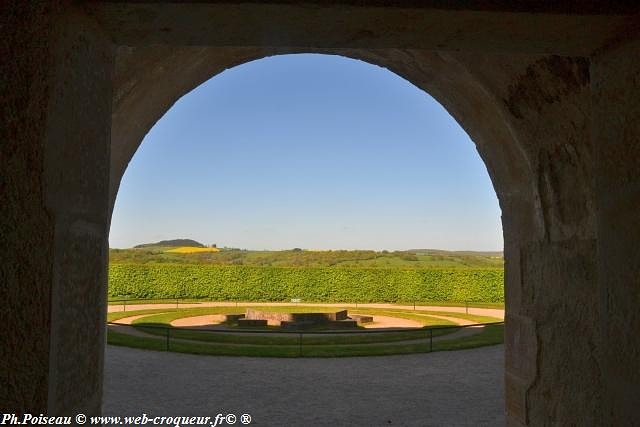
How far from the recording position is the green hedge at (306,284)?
Result: 2994 centimetres

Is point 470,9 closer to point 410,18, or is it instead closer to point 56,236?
point 410,18

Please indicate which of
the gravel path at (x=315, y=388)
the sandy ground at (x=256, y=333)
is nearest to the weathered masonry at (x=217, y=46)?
the gravel path at (x=315, y=388)

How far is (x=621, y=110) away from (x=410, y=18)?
2.28 feet

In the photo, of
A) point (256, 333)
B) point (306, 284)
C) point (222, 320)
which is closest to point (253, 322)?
point (222, 320)

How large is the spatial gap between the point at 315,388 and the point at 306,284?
2137 cm

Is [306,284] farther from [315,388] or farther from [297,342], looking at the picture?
[315,388]

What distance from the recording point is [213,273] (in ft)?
98.9

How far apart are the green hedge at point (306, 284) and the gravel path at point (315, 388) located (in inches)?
702

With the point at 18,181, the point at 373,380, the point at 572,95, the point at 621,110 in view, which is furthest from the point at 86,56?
the point at 373,380

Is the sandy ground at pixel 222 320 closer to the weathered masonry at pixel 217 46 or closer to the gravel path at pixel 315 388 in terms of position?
the gravel path at pixel 315 388

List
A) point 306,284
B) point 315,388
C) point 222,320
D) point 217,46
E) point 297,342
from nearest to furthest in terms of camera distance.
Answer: point 217,46, point 315,388, point 297,342, point 222,320, point 306,284

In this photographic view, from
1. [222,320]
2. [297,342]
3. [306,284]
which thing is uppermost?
[306,284]

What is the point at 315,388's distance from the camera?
897cm

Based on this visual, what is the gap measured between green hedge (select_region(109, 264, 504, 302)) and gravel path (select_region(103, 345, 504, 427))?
17819mm
